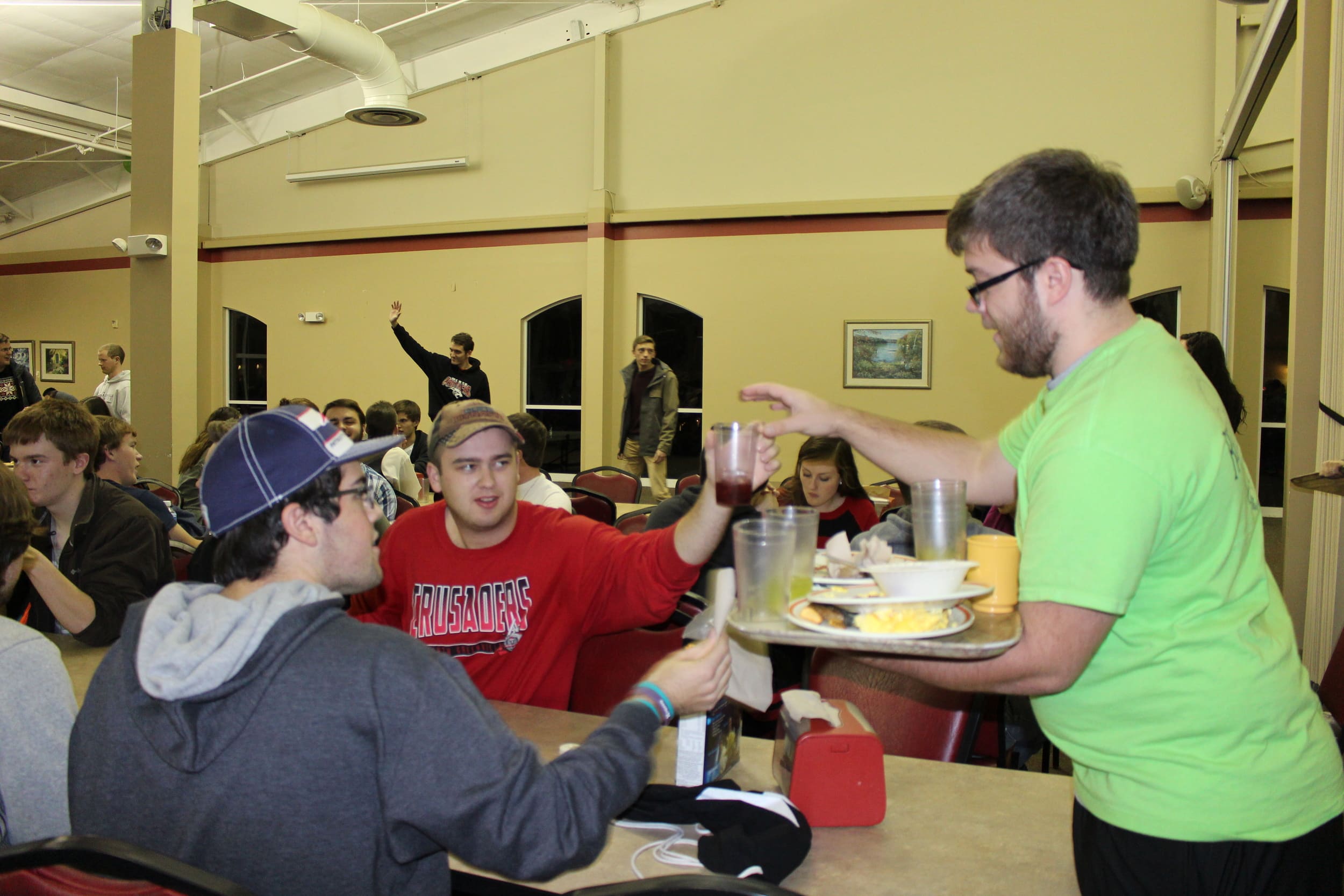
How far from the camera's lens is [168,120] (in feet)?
22.9

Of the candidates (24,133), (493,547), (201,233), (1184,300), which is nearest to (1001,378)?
(1184,300)

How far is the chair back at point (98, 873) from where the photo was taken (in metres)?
1.03

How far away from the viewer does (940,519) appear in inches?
54.9

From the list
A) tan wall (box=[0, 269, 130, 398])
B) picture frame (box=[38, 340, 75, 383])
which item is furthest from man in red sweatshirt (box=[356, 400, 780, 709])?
picture frame (box=[38, 340, 75, 383])

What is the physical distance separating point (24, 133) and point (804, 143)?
33.1 ft

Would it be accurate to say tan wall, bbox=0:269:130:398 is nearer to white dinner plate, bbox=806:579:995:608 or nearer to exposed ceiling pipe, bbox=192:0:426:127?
exposed ceiling pipe, bbox=192:0:426:127

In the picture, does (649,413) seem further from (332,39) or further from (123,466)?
(123,466)

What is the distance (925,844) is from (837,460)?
2.59 meters

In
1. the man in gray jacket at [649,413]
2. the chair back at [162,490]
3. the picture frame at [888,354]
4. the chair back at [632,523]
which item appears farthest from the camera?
the picture frame at [888,354]

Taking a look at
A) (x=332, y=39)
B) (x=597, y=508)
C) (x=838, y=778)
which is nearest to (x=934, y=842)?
(x=838, y=778)

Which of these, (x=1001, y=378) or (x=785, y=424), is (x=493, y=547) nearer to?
(x=785, y=424)

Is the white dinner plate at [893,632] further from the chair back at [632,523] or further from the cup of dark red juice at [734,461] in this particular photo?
the chair back at [632,523]

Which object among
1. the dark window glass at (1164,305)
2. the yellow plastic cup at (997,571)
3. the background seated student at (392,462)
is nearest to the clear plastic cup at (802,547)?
the yellow plastic cup at (997,571)

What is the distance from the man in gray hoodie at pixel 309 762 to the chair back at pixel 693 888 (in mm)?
118
